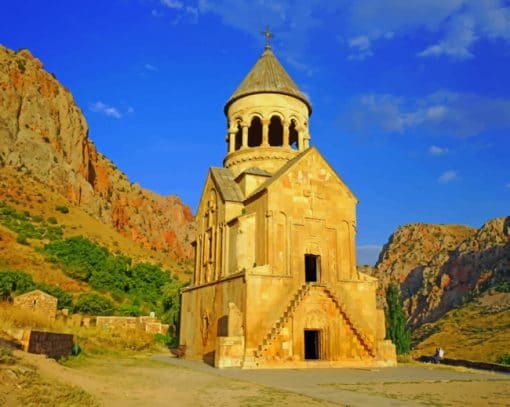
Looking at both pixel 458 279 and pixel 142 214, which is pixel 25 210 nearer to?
pixel 142 214

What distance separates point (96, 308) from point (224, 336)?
2047cm

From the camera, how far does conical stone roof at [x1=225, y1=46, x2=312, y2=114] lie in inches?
936

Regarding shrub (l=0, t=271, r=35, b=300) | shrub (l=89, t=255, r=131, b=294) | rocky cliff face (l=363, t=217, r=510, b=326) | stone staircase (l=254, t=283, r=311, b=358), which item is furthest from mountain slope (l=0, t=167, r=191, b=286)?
rocky cliff face (l=363, t=217, r=510, b=326)

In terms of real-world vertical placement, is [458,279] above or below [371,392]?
above

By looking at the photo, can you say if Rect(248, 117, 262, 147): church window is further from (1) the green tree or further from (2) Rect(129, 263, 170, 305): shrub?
(2) Rect(129, 263, 170, 305): shrub

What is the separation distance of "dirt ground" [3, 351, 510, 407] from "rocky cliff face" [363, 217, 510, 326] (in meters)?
60.8

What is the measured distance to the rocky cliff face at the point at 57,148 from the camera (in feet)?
199

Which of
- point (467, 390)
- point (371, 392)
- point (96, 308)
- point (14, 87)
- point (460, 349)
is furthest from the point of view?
point (14, 87)

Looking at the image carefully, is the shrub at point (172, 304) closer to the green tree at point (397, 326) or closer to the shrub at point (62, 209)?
the green tree at point (397, 326)

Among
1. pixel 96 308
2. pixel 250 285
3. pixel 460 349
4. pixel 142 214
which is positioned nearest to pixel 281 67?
pixel 250 285

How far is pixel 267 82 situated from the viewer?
79.0 ft

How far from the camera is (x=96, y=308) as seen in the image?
35.1m

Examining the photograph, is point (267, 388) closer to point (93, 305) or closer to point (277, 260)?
point (277, 260)

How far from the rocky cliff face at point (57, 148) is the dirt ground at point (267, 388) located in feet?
175
